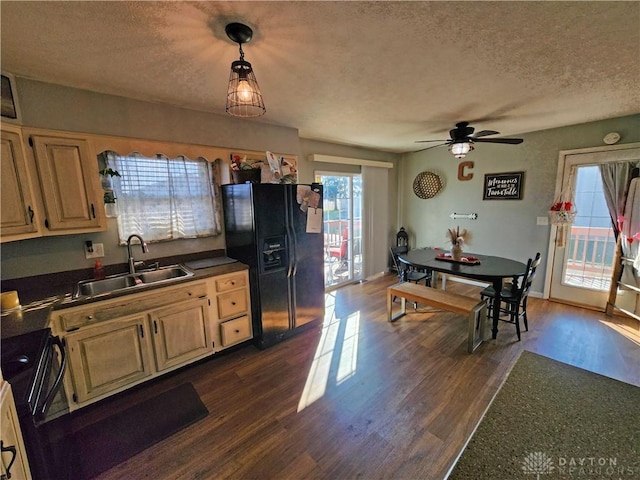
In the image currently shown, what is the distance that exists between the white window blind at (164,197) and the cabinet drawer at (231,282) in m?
0.63

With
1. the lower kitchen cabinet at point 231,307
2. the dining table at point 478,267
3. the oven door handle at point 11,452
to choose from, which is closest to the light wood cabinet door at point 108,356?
the lower kitchen cabinet at point 231,307

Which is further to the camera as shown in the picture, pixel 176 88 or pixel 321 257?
pixel 321 257

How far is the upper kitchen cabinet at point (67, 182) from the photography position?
6.26 feet

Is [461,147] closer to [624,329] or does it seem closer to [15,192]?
[624,329]

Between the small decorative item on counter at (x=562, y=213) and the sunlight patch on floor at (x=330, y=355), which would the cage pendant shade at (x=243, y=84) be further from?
the small decorative item on counter at (x=562, y=213)

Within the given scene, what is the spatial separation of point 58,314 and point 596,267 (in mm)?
5487

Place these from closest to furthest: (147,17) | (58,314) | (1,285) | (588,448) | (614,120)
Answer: (588,448), (147,17), (58,314), (1,285), (614,120)

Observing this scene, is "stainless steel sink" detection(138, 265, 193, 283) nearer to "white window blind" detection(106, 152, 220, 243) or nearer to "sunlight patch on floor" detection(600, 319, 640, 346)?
"white window blind" detection(106, 152, 220, 243)

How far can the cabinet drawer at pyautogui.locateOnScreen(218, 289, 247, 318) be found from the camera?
2521 millimetres

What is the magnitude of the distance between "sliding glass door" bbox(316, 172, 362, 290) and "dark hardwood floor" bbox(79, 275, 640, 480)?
1291 mm

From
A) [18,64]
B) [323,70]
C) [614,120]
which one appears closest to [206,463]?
[323,70]

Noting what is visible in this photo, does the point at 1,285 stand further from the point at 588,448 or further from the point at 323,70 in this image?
the point at 588,448

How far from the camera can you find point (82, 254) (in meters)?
2.23

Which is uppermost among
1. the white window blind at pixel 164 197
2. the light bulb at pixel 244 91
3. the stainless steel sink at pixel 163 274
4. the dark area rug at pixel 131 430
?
the light bulb at pixel 244 91
